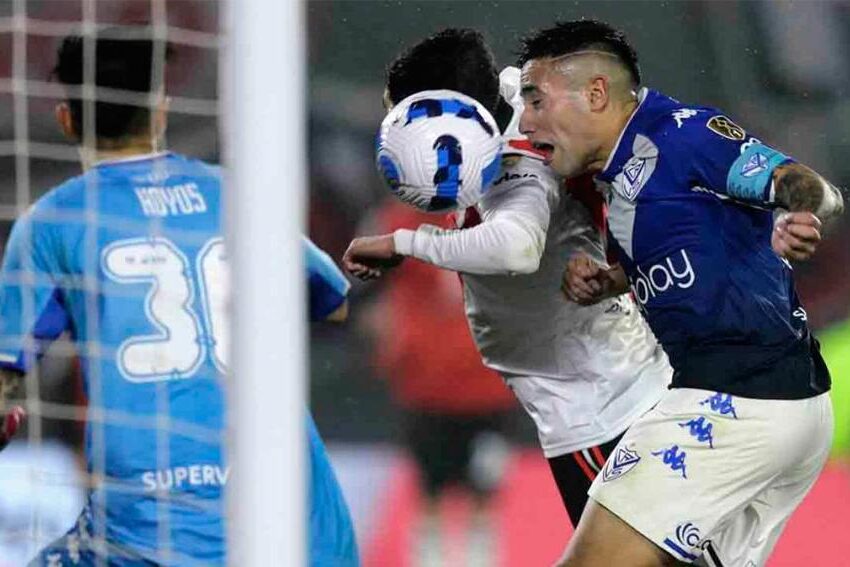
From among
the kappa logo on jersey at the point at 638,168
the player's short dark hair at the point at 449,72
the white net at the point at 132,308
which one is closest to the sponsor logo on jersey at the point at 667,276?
the kappa logo on jersey at the point at 638,168

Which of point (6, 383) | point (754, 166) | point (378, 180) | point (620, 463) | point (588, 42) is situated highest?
point (588, 42)

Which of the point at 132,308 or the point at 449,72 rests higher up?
the point at 449,72

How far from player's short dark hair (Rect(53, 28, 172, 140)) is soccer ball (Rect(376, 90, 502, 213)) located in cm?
41

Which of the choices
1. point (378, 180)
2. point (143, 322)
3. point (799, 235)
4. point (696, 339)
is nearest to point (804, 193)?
point (799, 235)

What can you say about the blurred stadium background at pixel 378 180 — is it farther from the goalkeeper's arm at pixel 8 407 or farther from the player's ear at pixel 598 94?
the player's ear at pixel 598 94

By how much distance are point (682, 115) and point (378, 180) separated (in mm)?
2311

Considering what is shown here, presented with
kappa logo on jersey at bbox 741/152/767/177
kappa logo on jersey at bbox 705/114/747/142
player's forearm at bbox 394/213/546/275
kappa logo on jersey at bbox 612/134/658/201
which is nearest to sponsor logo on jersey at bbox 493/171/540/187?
player's forearm at bbox 394/213/546/275

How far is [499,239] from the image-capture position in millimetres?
3105

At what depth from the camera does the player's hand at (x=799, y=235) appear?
266 centimetres

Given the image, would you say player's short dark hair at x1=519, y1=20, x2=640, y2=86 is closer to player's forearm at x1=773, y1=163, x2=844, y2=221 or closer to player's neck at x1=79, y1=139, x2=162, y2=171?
player's forearm at x1=773, y1=163, x2=844, y2=221

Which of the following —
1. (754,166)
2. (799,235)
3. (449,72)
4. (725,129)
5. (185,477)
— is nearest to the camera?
(799,235)

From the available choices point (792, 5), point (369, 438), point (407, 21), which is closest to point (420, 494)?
point (369, 438)

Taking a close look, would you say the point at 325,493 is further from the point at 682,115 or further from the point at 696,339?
the point at 682,115

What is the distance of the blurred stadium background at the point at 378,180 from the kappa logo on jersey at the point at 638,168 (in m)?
1.86
